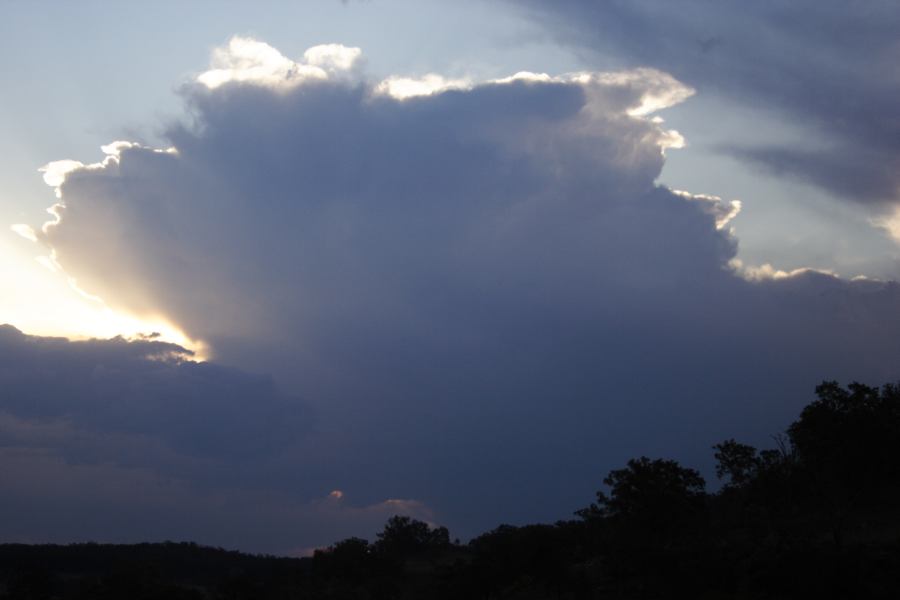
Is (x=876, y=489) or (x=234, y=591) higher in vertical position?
(x=876, y=489)

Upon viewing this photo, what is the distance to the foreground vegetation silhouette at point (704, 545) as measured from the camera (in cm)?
4909

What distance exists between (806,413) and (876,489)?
7.90 metres

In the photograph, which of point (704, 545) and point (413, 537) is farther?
point (413, 537)

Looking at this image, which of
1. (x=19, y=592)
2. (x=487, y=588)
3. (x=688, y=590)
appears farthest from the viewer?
(x=19, y=592)

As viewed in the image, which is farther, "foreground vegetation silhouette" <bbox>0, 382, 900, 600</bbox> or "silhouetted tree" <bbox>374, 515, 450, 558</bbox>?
"silhouetted tree" <bbox>374, 515, 450, 558</bbox>

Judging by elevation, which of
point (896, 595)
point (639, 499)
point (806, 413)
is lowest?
point (896, 595)

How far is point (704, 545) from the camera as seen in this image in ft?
194

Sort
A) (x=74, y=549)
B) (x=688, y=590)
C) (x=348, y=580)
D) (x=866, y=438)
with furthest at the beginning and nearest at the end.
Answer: (x=74, y=549)
(x=348, y=580)
(x=866, y=438)
(x=688, y=590)

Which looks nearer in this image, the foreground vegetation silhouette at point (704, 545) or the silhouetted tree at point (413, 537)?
the foreground vegetation silhouette at point (704, 545)

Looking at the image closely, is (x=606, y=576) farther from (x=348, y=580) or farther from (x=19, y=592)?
(x=19, y=592)

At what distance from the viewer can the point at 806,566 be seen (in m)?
45.9

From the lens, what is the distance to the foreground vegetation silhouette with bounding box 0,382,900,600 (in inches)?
1933

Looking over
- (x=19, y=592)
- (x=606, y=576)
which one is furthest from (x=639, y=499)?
(x=19, y=592)

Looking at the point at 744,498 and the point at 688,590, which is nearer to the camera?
the point at 688,590
